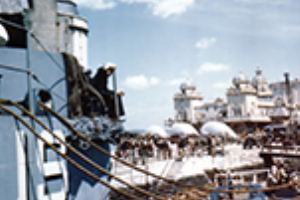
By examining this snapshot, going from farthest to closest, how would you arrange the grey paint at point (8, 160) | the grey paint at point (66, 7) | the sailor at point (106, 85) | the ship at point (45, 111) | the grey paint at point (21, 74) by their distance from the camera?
the grey paint at point (66, 7)
the sailor at point (106, 85)
the grey paint at point (21, 74)
the ship at point (45, 111)
the grey paint at point (8, 160)

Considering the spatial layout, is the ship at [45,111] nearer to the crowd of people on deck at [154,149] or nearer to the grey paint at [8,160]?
the grey paint at [8,160]

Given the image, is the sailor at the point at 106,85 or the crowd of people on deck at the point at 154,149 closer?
the sailor at the point at 106,85

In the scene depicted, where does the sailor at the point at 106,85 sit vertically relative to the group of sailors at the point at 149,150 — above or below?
above

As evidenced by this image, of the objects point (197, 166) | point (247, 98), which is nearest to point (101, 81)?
point (197, 166)

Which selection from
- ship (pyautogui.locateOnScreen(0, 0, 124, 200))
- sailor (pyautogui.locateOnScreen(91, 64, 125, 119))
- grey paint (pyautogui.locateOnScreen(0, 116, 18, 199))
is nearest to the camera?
grey paint (pyautogui.locateOnScreen(0, 116, 18, 199))

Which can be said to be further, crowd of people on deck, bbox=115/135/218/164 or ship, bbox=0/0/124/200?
crowd of people on deck, bbox=115/135/218/164

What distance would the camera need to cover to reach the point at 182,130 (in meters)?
32.9

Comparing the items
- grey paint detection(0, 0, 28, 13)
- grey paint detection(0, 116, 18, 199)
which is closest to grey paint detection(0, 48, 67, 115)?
grey paint detection(0, 116, 18, 199)

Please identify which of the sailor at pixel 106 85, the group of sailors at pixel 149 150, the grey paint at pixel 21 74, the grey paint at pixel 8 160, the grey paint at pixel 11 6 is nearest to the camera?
the grey paint at pixel 8 160

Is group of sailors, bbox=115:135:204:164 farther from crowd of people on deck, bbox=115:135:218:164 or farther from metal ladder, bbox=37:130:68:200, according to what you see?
metal ladder, bbox=37:130:68:200

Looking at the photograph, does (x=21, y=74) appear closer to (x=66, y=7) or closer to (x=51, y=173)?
(x=51, y=173)

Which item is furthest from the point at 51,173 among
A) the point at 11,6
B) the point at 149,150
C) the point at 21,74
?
the point at 149,150

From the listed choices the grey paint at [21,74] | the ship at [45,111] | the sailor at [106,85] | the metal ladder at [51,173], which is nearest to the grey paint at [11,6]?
the ship at [45,111]

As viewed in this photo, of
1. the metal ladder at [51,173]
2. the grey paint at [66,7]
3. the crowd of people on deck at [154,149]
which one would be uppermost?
the grey paint at [66,7]
